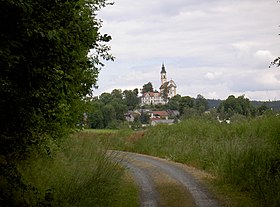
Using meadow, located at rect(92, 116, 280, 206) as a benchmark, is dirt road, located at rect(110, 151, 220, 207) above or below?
below

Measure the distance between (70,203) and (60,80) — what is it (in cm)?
485

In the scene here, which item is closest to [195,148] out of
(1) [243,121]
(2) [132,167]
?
(1) [243,121]

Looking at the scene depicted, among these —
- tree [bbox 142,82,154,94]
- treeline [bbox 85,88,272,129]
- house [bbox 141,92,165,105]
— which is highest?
tree [bbox 142,82,154,94]

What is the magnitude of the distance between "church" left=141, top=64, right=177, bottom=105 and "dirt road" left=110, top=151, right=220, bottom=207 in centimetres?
6388

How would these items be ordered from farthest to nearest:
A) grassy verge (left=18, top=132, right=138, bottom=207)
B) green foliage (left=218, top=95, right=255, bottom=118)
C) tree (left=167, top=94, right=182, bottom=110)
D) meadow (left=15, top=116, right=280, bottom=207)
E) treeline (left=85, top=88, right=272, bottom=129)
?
tree (left=167, top=94, right=182, bottom=110)
green foliage (left=218, top=95, right=255, bottom=118)
treeline (left=85, top=88, right=272, bottom=129)
meadow (left=15, top=116, right=280, bottom=207)
grassy verge (left=18, top=132, right=138, bottom=207)

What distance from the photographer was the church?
309 ft

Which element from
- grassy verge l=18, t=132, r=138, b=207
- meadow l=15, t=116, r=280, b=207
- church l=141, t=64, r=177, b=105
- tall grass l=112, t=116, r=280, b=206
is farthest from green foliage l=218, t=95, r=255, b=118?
church l=141, t=64, r=177, b=105

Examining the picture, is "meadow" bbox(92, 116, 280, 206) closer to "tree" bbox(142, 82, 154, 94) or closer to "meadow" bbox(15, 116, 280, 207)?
"meadow" bbox(15, 116, 280, 207)

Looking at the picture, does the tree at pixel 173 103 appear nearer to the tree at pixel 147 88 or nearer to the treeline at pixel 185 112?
the treeline at pixel 185 112

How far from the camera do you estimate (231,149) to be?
68.1ft

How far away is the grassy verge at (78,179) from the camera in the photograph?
12.1 meters

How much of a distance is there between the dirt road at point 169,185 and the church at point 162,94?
63.9m

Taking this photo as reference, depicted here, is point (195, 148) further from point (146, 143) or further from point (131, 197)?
point (131, 197)

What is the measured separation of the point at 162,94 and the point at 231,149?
79479 mm
